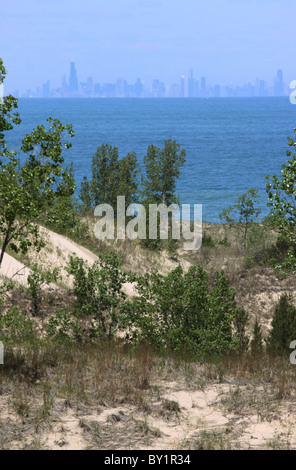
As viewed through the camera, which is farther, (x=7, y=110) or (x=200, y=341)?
(x=200, y=341)

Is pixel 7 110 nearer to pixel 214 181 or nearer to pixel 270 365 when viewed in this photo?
pixel 270 365

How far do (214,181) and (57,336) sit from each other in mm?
106710

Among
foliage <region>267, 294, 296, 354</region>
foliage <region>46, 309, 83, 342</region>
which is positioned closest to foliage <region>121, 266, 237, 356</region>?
foliage <region>46, 309, 83, 342</region>

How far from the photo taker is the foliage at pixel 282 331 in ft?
58.5

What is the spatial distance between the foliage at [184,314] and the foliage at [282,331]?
1.99 m

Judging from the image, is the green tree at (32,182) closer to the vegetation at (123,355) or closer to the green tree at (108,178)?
the vegetation at (123,355)

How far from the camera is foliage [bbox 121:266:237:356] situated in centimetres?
1619

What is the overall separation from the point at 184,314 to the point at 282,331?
406 cm

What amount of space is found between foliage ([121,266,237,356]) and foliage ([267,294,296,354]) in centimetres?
199

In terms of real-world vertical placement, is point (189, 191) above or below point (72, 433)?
above

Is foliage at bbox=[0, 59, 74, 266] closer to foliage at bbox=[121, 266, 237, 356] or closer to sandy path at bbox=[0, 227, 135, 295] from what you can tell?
foliage at bbox=[121, 266, 237, 356]

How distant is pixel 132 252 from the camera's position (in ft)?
136

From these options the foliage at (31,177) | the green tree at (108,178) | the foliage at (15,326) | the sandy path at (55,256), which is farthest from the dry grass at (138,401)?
the green tree at (108,178)

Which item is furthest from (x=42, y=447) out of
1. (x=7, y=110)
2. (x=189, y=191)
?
(x=189, y=191)
